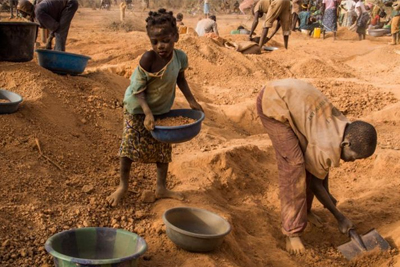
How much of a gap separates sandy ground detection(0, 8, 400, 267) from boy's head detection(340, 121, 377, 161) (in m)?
0.86

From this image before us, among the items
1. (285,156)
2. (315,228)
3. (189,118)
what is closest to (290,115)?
(285,156)

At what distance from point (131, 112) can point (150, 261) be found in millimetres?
1102

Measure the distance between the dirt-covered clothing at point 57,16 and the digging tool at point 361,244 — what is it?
5.75m

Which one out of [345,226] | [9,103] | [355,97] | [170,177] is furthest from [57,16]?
[345,226]

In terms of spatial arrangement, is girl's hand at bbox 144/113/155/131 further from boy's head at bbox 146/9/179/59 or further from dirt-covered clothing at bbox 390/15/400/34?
dirt-covered clothing at bbox 390/15/400/34

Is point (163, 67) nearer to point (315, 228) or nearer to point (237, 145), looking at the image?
point (315, 228)

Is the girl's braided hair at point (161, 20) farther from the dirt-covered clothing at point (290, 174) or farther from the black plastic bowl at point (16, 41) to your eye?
the black plastic bowl at point (16, 41)

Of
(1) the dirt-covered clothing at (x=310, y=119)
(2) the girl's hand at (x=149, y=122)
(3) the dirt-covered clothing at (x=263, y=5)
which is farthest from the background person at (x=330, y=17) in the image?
(2) the girl's hand at (x=149, y=122)

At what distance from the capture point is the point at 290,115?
3.39m

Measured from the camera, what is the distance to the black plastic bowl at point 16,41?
18.9 feet

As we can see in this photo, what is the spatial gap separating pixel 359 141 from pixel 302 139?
0.42m

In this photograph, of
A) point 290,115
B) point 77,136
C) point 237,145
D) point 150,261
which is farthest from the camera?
point 237,145

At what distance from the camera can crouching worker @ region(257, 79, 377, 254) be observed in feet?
10.6

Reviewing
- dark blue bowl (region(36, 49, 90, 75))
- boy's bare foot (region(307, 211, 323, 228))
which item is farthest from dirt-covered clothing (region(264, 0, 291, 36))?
boy's bare foot (region(307, 211, 323, 228))
